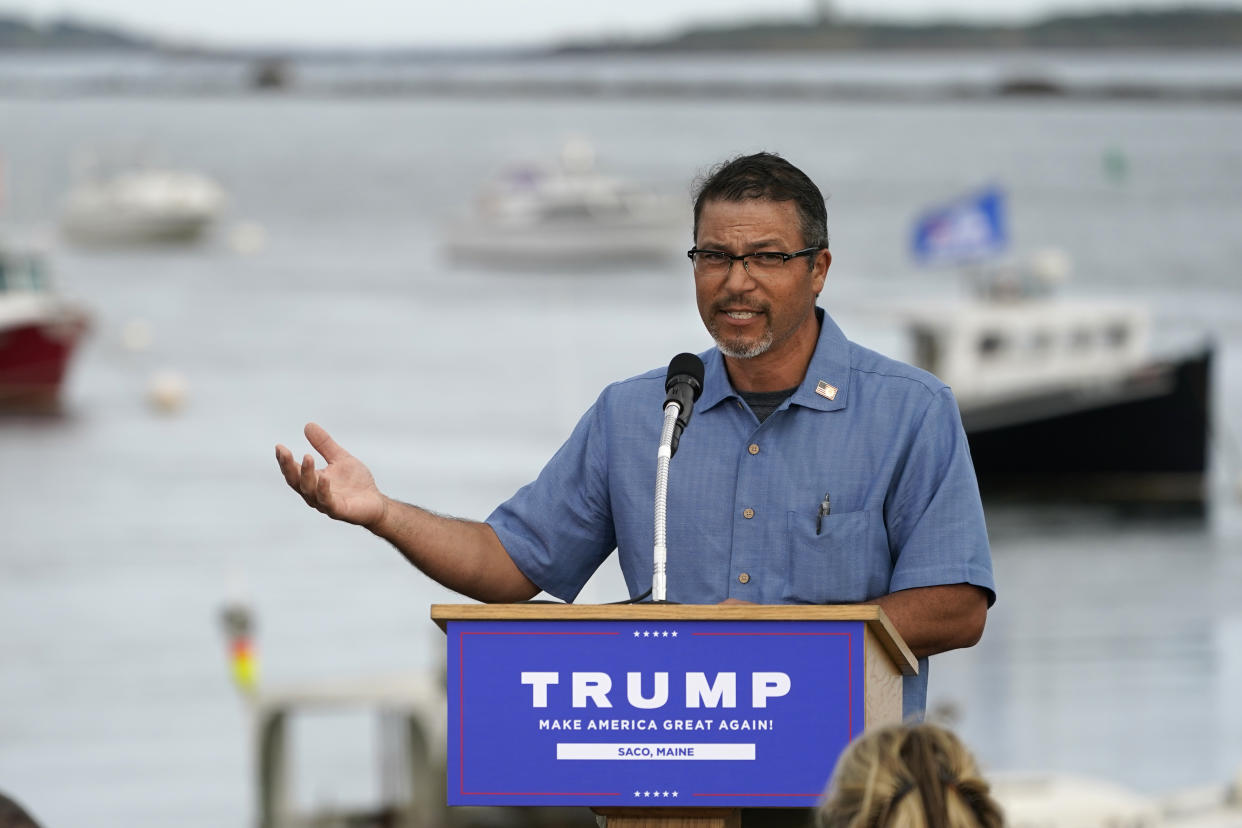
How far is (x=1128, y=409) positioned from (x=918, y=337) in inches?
166

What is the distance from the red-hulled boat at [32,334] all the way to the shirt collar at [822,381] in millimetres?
46963

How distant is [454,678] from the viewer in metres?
3.45

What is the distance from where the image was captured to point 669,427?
151 inches

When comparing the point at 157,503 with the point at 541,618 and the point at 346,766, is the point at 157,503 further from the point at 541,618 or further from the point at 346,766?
the point at 541,618

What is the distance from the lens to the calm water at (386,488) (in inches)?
1083

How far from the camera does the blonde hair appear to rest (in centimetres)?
276

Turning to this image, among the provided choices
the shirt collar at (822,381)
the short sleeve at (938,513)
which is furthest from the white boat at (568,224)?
the short sleeve at (938,513)

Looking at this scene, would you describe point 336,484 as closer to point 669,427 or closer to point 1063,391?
point 669,427

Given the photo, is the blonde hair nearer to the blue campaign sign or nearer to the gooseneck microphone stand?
the blue campaign sign

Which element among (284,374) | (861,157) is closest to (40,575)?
(284,374)

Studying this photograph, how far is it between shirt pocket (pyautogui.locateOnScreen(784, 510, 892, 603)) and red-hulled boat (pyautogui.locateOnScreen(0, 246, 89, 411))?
47.1 m

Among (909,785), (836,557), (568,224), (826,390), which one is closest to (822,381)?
(826,390)

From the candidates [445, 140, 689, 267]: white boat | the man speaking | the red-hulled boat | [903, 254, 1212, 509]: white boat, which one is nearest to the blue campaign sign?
the man speaking

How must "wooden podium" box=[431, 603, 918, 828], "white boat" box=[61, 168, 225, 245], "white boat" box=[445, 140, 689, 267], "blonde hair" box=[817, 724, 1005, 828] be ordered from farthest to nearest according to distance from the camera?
1. "white boat" box=[61, 168, 225, 245]
2. "white boat" box=[445, 140, 689, 267]
3. "wooden podium" box=[431, 603, 918, 828]
4. "blonde hair" box=[817, 724, 1005, 828]
